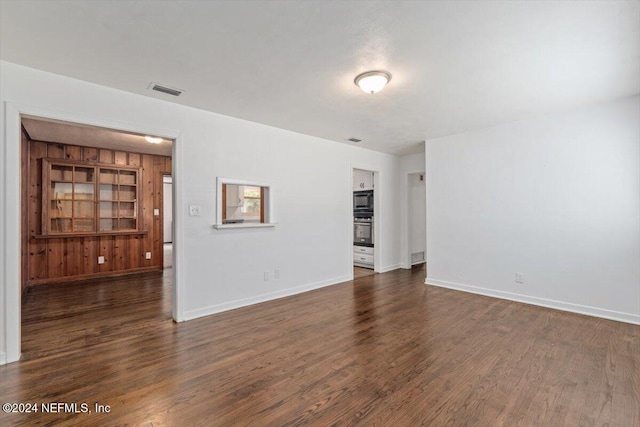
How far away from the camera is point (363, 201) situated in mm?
6609

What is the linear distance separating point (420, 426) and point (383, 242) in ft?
14.7

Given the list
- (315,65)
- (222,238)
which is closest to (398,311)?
(222,238)

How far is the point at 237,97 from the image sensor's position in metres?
3.24

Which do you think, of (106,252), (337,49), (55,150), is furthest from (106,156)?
(337,49)

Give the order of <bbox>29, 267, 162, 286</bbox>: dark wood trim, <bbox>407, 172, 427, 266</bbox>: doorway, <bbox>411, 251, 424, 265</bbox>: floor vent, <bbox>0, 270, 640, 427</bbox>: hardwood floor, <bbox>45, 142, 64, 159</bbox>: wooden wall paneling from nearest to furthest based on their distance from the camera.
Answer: <bbox>0, 270, 640, 427</bbox>: hardwood floor, <bbox>29, 267, 162, 286</bbox>: dark wood trim, <bbox>45, 142, 64, 159</bbox>: wooden wall paneling, <bbox>407, 172, 427, 266</bbox>: doorway, <bbox>411, 251, 424, 265</bbox>: floor vent

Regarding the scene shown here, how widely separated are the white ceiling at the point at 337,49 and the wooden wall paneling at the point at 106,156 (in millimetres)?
3619

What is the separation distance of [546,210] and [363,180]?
3831mm

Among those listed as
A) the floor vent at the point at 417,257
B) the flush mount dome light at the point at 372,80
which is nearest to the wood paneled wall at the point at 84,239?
the flush mount dome light at the point at 372,80

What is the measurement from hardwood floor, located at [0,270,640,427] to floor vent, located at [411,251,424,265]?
284 centimetres

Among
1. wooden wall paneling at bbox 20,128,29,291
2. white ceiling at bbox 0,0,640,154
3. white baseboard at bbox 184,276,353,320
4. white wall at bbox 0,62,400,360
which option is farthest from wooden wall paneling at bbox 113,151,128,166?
white baseboard at bbox 184,276,353,320

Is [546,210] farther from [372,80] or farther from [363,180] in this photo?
[363,180]

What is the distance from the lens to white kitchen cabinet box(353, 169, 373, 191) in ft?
22.9

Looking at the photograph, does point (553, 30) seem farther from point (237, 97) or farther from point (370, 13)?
point (237, 97)

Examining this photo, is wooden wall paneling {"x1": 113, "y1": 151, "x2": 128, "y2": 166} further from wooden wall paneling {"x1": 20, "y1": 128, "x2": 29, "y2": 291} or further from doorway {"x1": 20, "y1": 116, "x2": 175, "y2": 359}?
wooden wall paneling {"x1": 20, "y1": 128, "x2": 29, "y2": 291}
